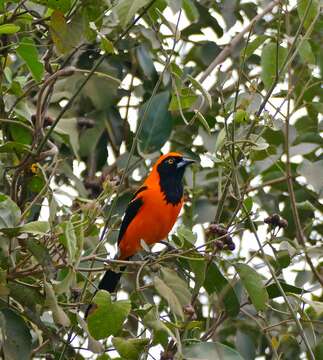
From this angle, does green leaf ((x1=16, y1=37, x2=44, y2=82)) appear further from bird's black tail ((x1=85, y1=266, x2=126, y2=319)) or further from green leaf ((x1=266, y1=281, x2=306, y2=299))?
bird's black tail ((x1=85, y1=266, x2=126, y2=319))

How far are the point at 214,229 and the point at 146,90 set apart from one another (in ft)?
6.87

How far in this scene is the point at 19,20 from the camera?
374cm

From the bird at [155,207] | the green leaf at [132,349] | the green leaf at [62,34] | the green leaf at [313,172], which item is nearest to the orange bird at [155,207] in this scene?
the bird at [155,207]

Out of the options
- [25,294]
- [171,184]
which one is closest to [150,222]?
[171,184]

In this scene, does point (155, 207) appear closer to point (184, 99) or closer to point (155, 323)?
point (184, 99)

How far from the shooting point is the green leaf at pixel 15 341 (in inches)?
126

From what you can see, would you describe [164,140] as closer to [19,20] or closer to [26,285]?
[19,20]

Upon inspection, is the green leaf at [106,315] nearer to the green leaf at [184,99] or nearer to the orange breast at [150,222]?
the green leaf at [184,99]

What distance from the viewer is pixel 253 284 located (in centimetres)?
329

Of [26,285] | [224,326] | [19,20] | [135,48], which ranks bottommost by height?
[224,326]

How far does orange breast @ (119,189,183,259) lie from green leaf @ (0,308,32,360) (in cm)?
190

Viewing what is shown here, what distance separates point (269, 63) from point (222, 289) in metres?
0.93

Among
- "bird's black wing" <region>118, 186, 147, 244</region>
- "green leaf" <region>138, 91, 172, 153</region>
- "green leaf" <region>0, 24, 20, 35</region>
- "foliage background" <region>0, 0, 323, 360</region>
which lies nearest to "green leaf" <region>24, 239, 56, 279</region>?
"foliage background" <region>0, 0, 323, 360</region>

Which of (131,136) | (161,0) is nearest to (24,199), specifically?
(161,0)
